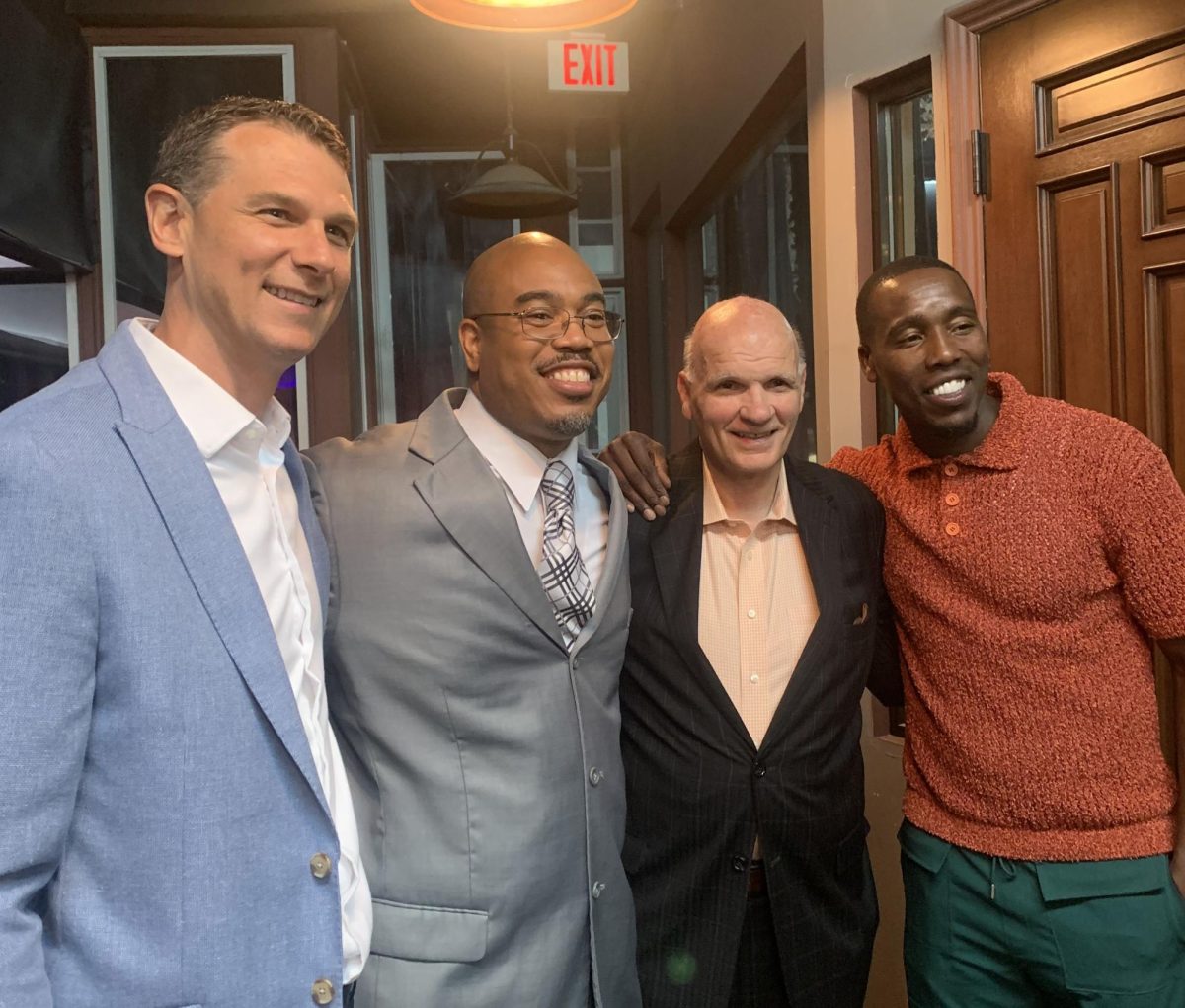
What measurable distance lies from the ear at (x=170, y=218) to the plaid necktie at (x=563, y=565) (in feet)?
2.41

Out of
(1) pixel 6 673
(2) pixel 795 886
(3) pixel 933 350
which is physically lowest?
(2) pixel 795 886

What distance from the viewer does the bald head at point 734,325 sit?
196cm

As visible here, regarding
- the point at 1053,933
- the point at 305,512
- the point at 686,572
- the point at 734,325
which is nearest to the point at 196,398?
the point at 305,512

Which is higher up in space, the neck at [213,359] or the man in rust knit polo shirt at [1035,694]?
the neck at [213,359]

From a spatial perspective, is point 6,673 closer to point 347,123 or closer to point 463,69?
point 347,123

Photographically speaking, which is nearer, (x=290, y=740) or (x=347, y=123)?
(x=290, y=740)

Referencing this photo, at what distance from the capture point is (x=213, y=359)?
1253mm

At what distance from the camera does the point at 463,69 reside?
235 inches

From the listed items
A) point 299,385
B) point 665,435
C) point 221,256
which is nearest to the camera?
point 221,256

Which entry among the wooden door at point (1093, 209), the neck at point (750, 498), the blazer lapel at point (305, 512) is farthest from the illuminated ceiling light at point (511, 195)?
the blazer lapel at point (305, 512)

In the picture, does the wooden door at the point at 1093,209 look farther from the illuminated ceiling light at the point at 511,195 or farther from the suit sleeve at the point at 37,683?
the illuminated ceiling light at the point at 511,195

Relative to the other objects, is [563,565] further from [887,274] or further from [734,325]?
[887,274]

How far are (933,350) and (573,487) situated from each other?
2.20ft

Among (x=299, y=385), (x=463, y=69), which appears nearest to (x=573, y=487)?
(x=299, y=385)
